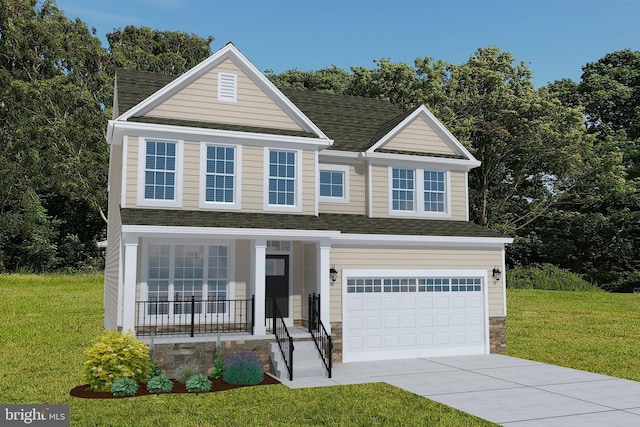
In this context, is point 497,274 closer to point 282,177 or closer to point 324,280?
point 324,280

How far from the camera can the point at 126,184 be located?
16984 millimetres

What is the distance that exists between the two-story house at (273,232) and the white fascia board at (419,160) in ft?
0.28

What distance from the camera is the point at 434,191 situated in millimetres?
21984

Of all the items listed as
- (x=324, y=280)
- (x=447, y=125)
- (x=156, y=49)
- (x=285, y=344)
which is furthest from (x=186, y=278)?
(x=156, y=49)

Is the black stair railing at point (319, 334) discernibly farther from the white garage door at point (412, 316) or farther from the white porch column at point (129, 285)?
the white porch column at point (129, 285)

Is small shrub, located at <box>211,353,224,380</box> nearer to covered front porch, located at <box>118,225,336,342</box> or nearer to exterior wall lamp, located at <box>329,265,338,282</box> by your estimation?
covered front porch, located at <box>118,225,336,342</box>

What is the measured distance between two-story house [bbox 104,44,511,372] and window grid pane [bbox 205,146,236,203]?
0.03 meters

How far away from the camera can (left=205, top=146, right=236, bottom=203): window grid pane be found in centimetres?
1802

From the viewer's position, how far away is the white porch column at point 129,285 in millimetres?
15164

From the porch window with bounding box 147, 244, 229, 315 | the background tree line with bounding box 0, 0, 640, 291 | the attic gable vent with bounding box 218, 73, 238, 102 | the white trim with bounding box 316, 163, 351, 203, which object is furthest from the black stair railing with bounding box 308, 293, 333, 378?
the background tree line with bounding box 0, 0, 640, 291

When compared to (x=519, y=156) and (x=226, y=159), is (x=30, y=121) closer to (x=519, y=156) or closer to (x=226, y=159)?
(x=226, y=159)

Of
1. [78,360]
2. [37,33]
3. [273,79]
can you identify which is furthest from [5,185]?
[78,360]

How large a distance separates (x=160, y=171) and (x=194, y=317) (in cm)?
451

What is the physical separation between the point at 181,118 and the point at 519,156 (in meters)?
35.2
